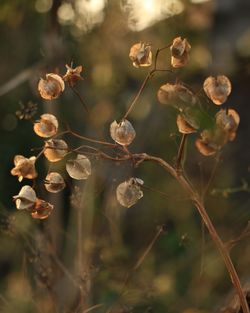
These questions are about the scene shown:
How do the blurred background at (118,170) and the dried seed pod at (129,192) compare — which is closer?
the dried seed pod at (129,192)

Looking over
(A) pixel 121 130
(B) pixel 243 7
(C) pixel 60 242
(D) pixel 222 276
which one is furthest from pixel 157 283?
(B) pixel 243 7

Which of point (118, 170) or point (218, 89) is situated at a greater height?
point (218, 89)

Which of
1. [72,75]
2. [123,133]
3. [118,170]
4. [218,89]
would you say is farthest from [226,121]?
[118,170]

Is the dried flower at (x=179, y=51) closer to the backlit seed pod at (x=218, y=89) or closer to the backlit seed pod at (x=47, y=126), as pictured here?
the backlit seed pod at (x=218, y=89)

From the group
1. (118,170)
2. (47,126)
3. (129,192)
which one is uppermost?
(47,126)

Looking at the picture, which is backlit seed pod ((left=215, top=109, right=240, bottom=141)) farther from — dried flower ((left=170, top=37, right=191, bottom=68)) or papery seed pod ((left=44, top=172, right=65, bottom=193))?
papery seed pod ((left=44, top=172, right=65, bottom=193))

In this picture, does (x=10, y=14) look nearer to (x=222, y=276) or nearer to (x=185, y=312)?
(x=222, y=276)

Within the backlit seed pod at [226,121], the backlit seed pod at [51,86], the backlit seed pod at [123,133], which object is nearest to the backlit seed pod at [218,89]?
the backlit seed pod at [226,121]

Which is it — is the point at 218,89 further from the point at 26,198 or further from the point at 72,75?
the point at 26,198

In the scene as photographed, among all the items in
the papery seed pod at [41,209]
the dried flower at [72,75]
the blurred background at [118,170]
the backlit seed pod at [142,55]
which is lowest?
the blurred background at [118,170]
